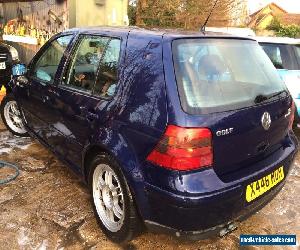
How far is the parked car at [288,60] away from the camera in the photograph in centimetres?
547

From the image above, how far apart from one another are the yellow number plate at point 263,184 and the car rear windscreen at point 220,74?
1.91ft

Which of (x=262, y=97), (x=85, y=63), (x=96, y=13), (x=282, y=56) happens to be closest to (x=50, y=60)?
(x=85, y=63)

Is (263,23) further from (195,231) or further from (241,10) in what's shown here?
(195,231)

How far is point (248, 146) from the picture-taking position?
2.58m

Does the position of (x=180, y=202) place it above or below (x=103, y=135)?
below

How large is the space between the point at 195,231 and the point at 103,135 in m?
1.00

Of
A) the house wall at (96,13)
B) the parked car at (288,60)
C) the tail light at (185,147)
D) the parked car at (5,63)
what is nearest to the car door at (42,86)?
the tail light at (185,147)

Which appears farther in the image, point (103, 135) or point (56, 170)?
point (56, 170)

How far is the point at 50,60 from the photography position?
3.88 meters

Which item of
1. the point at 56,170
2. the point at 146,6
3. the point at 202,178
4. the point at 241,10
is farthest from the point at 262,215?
the point at 241,10

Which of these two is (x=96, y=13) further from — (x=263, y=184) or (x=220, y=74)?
(x=263, y=184)

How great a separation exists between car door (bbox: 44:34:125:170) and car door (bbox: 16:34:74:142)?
20cm

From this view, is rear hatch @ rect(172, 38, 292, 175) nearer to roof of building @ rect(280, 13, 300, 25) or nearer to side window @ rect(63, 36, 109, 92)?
side window @ rect(63, 36, 109, 92)

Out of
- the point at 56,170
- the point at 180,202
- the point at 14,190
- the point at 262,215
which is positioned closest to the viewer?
the point at 180,202
